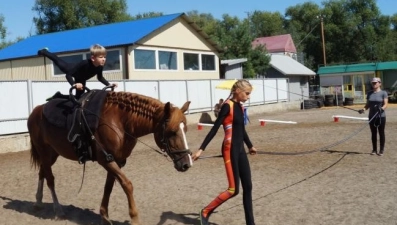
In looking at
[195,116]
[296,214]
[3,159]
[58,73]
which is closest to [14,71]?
[58,73]

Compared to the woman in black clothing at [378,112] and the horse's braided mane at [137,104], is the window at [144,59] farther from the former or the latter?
the horse's braided mane at [137,104]

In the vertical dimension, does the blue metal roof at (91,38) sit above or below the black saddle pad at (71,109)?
above

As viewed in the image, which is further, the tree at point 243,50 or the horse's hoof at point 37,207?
the tree at point 243,50

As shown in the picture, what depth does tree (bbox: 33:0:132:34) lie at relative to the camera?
2096 inches

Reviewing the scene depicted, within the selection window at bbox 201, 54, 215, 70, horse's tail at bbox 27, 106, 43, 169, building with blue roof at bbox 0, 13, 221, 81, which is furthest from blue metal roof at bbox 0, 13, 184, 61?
horse's tail at bbox 27, 106, 43, 169

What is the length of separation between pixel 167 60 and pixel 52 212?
22180 millimetres

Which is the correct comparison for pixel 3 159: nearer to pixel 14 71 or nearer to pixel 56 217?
pixel 56 217

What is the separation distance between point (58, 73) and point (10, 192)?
20431mm

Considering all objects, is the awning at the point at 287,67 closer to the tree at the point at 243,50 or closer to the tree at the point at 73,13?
the tree at the point at 243,50

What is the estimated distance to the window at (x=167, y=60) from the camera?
2814 centimetres

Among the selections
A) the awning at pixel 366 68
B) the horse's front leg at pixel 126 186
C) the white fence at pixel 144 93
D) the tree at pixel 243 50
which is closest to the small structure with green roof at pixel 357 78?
the awning at pixel 366 68

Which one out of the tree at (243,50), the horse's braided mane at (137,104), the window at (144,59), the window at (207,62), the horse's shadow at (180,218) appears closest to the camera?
the horse's braided mane at (137,104)

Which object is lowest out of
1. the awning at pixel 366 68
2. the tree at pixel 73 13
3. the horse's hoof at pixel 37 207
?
the horse's hoof at pixel 37 207

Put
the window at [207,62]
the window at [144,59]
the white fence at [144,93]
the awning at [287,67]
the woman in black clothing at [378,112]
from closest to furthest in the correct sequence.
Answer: the woman in black clothing at [378,112], the white fence at [144,93], the window at [144,59], the window at [207,62], the awning at [287,67]
